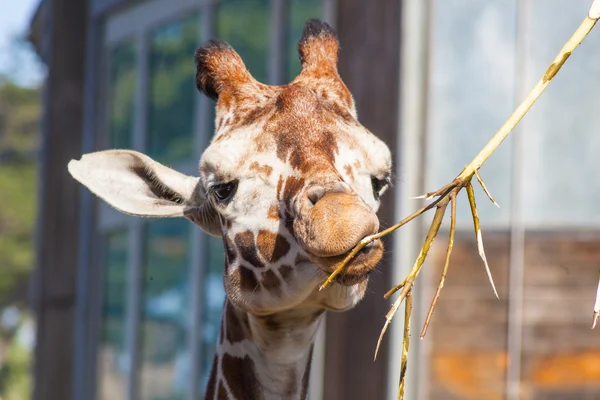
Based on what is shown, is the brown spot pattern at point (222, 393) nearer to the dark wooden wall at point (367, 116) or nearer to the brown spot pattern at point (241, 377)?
the brown spot pattern at point (241, 377)

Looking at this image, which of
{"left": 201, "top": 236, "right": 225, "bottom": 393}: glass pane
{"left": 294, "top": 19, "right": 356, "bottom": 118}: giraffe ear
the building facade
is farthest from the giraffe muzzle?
{"left": 201, "top": 236, "right": 225, "bottom": 393}: glass pane

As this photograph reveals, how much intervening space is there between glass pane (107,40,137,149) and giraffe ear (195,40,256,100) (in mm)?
7535

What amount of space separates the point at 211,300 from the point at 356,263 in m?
6.94

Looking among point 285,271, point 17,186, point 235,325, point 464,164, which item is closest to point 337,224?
point 285,271

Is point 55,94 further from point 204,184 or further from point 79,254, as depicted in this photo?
point 204,184

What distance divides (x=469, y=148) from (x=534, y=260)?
88 cm

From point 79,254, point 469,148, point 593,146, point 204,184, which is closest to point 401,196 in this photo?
point 469,148

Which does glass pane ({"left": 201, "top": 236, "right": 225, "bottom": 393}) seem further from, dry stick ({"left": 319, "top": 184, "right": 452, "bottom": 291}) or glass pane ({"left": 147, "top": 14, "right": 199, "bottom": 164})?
dry stick ({"left": 319, "top": 184, "right": 452, "bottom": 291})

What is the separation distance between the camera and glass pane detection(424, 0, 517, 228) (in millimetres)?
7621

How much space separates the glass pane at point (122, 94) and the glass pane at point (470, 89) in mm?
4332

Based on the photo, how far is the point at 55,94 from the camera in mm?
12195

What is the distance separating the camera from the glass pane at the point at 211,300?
9516mm

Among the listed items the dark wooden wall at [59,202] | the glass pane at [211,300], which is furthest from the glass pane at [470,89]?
the dark wooden wall at [59,202]

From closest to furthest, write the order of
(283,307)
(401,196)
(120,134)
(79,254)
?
(283,307)
(401,196)
(120,134)
(79,254)
